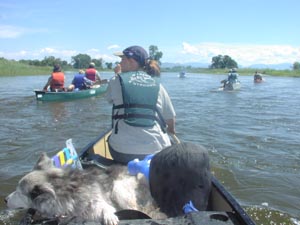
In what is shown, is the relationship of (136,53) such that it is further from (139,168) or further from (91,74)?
(91,74)

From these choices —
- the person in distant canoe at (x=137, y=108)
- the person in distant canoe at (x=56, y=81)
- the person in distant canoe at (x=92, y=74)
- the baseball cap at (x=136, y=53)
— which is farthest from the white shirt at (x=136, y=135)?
the person in distant canoe at (x=92, y=74)

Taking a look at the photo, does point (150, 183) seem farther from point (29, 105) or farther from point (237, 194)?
point (29, 105)

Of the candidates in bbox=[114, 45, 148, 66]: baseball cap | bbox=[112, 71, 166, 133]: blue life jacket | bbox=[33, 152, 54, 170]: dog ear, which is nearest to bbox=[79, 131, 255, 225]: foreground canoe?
bbox=[33, 152, 54, 170]: dog ear

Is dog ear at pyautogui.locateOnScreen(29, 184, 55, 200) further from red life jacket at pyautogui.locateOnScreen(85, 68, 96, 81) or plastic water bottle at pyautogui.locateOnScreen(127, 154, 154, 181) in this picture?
red life jacket at pyautogui.locateOnScreen(85, 68, 96, 81)

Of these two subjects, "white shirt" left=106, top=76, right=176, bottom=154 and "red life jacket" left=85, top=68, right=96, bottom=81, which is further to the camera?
"red life jacket" left=85, top=68, right=96, bottom=81

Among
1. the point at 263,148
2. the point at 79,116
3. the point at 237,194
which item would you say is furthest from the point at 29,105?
the point at 237,194

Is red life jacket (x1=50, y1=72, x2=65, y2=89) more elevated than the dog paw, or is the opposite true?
red life jacket (x1=50, y1=72, x2=65, y2=89)

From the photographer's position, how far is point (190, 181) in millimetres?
4148

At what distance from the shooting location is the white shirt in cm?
543

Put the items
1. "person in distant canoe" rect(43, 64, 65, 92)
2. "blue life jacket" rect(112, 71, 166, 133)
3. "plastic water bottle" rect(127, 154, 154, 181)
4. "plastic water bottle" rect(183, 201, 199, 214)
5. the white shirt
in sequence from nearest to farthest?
1. "plastic water bottle" rect(183, 201, 199, 214)
2. "plastic water bottle" rect(127, 154, 154, 181)
3. "blue life jacket" rect(112, 71, 166, 133)
4. the white shirt
5. "person in distant canoe" rect(43, 64, 65, 92)

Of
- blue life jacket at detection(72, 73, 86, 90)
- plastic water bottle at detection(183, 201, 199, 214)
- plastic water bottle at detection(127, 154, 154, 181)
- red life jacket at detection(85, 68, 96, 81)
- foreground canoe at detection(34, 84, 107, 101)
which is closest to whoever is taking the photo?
plastic water bottle at detection(183, 201, 199, 214)

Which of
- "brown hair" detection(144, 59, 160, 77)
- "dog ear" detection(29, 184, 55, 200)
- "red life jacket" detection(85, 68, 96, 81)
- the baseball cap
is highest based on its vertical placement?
the baseball cap

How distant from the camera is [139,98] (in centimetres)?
532

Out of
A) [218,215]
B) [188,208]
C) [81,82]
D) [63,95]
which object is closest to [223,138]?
[188,208]
